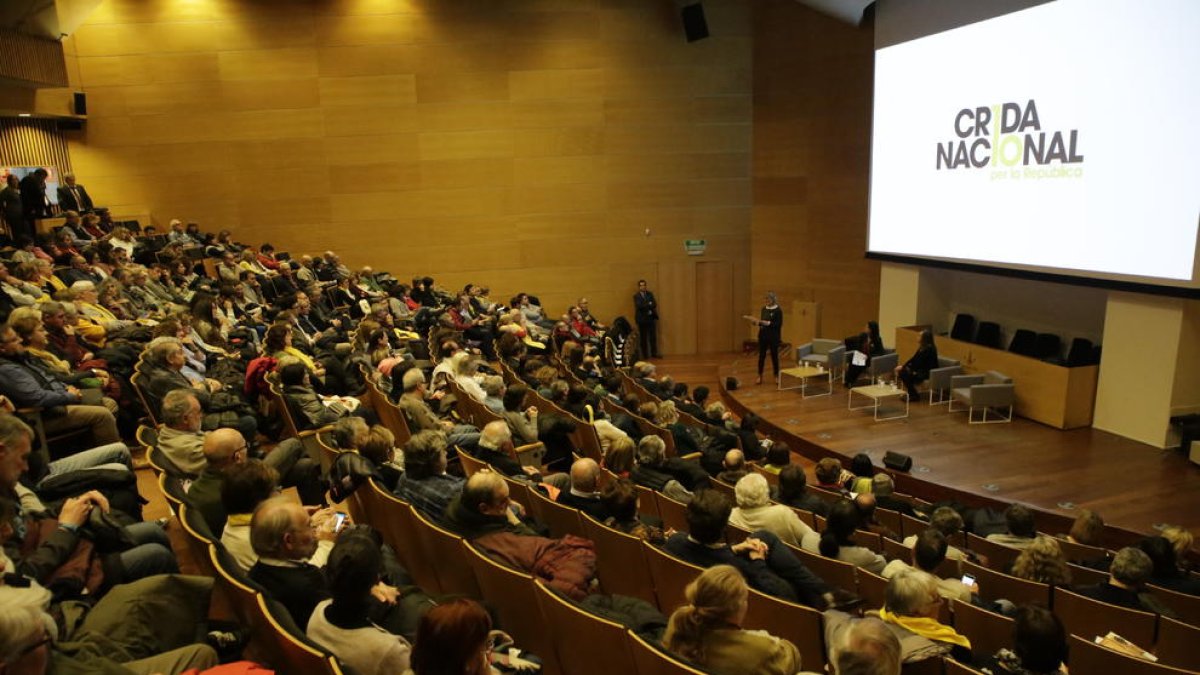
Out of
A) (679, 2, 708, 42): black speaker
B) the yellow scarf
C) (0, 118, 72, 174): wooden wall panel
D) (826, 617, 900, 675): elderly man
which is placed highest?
(679, 2, 708, 42): black speaker

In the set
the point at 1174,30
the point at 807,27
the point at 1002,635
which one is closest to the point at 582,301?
the point at 807,27

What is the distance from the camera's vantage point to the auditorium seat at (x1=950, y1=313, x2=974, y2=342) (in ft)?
31.3

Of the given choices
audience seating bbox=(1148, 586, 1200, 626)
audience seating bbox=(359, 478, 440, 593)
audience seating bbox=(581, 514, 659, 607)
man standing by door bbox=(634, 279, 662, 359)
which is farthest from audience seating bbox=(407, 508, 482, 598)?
man standing by door bbox=(634, 279, 662, 359)

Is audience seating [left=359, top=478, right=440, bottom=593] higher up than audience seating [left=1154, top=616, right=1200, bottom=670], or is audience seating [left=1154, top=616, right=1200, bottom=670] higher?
audience seating [left=359, top=478, right=440, bottom=593]

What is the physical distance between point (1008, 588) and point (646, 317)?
9339 millimetres

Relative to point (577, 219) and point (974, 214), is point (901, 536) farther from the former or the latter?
point (577, 219)

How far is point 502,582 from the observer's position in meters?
2.62

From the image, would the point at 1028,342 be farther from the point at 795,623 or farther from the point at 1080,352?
the point at 795,623

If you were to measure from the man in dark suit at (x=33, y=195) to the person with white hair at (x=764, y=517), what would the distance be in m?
8.85

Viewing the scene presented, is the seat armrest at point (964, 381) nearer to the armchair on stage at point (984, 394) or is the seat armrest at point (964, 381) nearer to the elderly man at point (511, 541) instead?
the armchair on stage at point (984, 394)

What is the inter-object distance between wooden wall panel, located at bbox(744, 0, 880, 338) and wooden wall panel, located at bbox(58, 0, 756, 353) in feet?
1.04

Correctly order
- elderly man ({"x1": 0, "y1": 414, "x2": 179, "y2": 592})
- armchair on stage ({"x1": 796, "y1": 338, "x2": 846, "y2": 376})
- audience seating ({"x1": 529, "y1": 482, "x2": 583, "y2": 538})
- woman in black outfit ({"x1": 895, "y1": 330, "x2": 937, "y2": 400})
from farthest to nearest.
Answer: armchair on stage ({"x1": 796, "y1": 338, "x2": 846, "y2": 376}) → woman in black outfit ({"x1": 895, "y1": 330, "x2": 937, "y2": 400}) → audience seating ({"x1": 529, "y1": 482, "x2": 583, "y2": 538}) → elderly man ({"x1": 0, "y1": 414, "x2": 179, "y2": 592})

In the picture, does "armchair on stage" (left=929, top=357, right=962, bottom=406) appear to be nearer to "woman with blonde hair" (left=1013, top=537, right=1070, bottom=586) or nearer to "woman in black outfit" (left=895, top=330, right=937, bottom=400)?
"woman in black outfit" (left=895, top=330, right=937, bottom=400)

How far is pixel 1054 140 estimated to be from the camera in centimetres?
750
